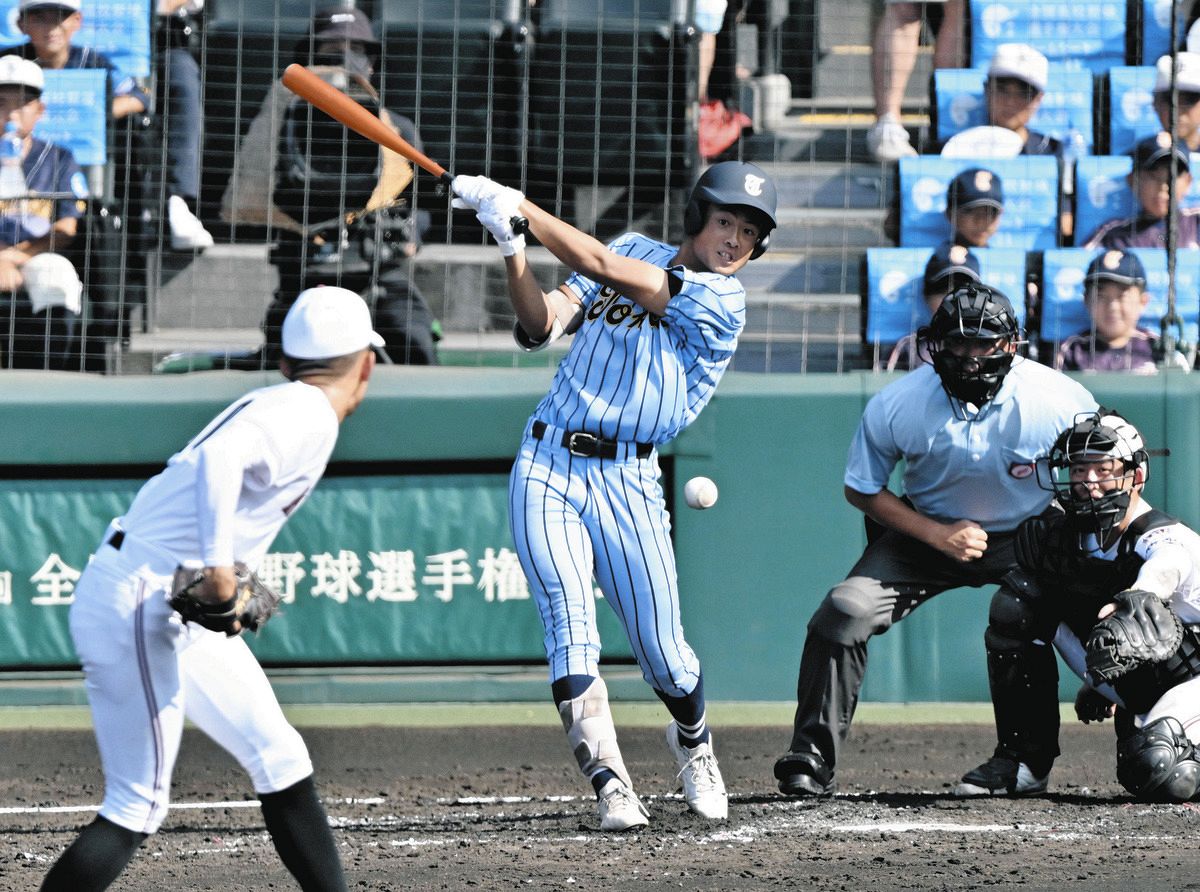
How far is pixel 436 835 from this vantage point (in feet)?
16.7

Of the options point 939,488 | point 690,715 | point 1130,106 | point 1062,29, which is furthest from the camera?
point 1062,29

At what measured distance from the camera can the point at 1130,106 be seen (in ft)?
27.2

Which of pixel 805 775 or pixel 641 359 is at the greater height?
pixel 641 359

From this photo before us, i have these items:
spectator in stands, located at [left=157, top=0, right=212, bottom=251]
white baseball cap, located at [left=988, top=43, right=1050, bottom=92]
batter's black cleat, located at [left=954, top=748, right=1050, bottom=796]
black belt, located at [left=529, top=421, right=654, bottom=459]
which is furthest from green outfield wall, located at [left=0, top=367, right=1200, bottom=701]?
black belt, located at [left=529, top=421, right=654, bottom=459]

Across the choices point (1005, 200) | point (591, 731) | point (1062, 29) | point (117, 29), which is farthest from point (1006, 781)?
point (117, 29)

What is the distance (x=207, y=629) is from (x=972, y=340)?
284 cm

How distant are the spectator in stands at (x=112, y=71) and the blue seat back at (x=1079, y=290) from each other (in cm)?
355

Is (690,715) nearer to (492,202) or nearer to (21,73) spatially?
(492,202)

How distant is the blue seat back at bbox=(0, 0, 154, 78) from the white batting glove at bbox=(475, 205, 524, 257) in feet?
12.1

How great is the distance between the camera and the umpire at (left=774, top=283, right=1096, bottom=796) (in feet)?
18.6

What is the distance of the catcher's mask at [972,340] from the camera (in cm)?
565

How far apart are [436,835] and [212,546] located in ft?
5.93

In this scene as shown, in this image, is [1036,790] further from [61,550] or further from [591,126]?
[61,550]

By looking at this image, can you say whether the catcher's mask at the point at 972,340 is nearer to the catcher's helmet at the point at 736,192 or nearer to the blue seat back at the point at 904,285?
the catcher's helmet at the point at 736,192
